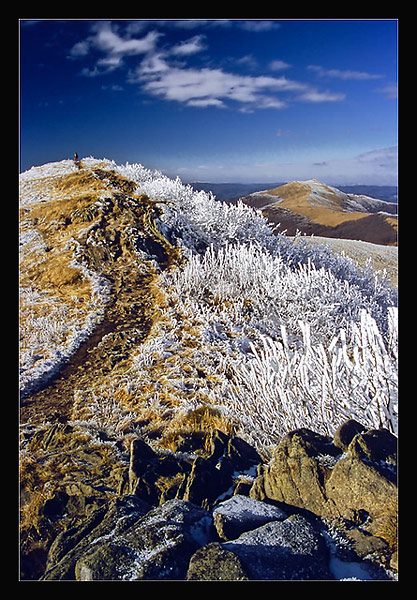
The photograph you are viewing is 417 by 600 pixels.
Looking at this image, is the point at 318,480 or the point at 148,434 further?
the point at 148,434

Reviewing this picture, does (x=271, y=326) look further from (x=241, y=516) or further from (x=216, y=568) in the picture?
(x=216, y=568)

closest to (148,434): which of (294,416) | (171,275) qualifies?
(294,416)

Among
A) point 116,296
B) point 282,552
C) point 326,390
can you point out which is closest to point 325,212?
point 116,296

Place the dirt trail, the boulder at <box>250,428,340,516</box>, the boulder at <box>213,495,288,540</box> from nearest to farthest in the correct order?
the boulder at <box>213,495,288,540</box>
the boulder at <box>250,428,340,516</box>
the dirt trail

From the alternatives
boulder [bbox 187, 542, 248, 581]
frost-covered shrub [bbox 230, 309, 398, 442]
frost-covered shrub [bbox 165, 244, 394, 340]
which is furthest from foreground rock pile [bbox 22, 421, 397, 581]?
frost-covered shrub [bbox 165, 244, 394, 340]

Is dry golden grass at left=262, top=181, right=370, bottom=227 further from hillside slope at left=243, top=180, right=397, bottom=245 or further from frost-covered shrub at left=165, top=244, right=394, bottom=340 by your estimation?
Answer: frost-covered shrub at left=165, top=244, right=394, bottom=340

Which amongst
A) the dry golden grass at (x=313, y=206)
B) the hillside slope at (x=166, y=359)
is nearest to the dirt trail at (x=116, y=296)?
the hillside slope at (x=166, y=359)

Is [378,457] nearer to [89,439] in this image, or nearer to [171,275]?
[89,439]

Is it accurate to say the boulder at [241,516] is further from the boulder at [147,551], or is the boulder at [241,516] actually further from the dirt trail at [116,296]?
the dirt trail at [116,296]
